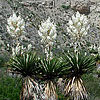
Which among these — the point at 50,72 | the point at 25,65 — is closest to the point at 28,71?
the point at 25,65

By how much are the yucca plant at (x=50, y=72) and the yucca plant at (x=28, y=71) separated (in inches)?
10.9

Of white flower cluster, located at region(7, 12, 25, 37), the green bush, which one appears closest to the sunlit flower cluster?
white flower cluster, located at region(7, 12, 25, 37)

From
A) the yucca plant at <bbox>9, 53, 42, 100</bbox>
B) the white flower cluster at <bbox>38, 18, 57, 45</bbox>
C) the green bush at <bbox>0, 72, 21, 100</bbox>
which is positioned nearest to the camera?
the yucca plant at <bbox>9, 53, 42, 100</bbox>

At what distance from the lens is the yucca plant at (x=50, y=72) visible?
331 inches

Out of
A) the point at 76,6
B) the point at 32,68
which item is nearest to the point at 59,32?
the point at 76,6

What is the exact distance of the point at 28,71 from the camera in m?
8.55

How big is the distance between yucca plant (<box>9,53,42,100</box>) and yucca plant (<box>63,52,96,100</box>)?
1.17 meters

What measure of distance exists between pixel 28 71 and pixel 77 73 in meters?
1.81

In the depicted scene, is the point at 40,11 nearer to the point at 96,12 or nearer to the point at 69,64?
the point at 96,12

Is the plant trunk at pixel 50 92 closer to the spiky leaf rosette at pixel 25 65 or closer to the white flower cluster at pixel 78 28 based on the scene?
the spiky leaf rosette at pixel 25 65

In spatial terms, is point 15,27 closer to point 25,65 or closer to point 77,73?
point 25,65

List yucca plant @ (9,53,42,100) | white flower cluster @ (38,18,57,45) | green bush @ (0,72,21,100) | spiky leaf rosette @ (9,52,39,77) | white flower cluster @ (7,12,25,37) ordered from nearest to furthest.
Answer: yucca plant @ (9,53,42,100) < spiky leaf rosette @ (9,52,39,77) < white flower cluster @ (38,18,57,45) < green bush @ (0,72,21,100) < white flower cluster @ (7,12,25,37)

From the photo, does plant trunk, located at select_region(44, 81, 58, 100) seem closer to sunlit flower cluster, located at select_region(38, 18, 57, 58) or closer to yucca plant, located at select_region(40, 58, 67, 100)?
yucca plant, located at select_region(40, 58, 67, 100)

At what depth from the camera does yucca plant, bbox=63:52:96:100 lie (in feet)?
27.7
